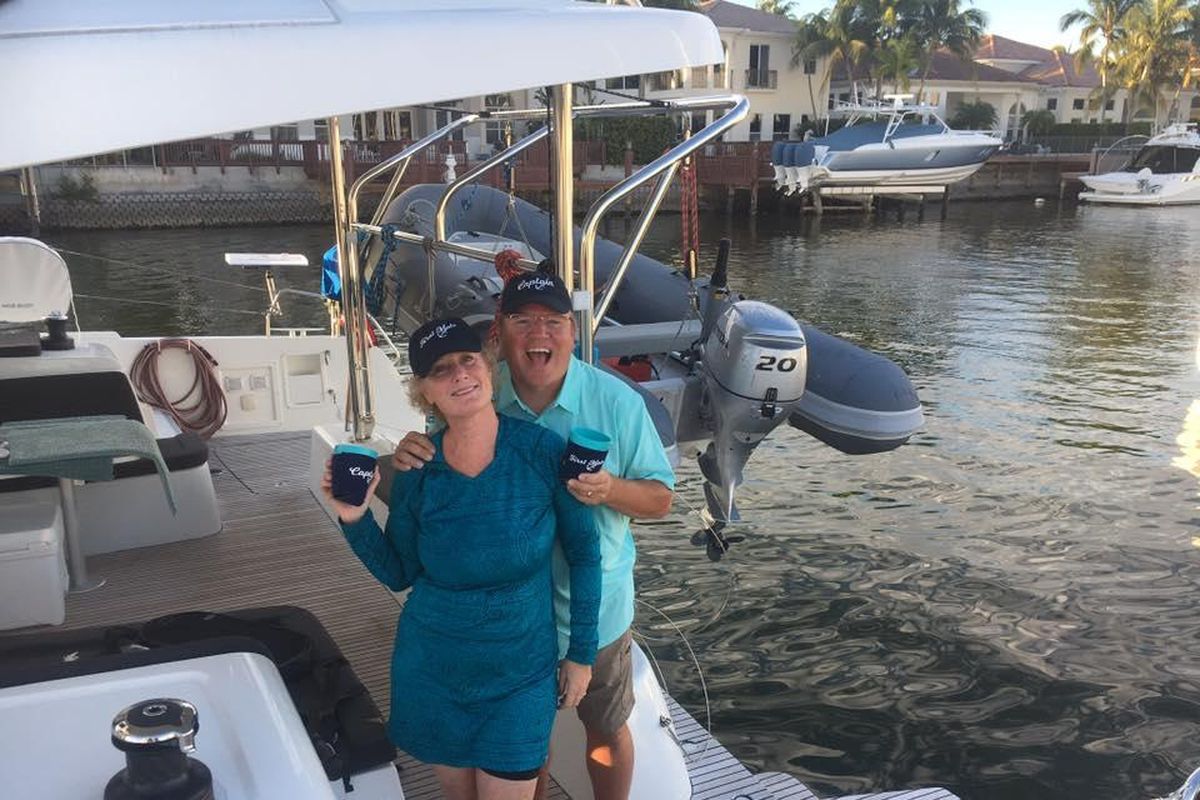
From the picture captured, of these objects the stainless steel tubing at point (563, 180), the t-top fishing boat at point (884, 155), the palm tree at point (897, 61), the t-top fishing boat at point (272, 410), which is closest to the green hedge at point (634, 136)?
the t-top fishing boat at point (884, 155)

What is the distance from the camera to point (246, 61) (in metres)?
1.30

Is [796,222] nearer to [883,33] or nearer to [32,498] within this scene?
[883,33]

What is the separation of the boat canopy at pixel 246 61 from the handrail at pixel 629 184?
718mm

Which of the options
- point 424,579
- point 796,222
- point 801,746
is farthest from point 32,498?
point 796,222

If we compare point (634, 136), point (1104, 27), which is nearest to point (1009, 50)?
point (1104, 27)

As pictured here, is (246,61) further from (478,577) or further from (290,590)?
(290,590)

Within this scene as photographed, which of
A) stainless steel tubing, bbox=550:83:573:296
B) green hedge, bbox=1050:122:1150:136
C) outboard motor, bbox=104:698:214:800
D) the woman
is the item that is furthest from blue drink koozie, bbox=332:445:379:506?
green hedge, bbox=1050:122:1150:136

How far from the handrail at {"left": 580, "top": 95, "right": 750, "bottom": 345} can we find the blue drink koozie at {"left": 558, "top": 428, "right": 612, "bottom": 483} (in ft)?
2.62

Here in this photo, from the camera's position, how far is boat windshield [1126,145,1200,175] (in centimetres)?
3419

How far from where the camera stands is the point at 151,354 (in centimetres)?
510

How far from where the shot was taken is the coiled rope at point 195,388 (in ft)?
16.6

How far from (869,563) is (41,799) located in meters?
5.77

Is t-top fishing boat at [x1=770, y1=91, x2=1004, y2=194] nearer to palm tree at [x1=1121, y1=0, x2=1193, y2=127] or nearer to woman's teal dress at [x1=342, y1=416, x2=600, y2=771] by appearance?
palm tree at [x1=1121, y1=0, x2=1193, y2=127]

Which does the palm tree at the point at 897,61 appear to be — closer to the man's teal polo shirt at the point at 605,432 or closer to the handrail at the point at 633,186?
the handrail at the point at 633,186
